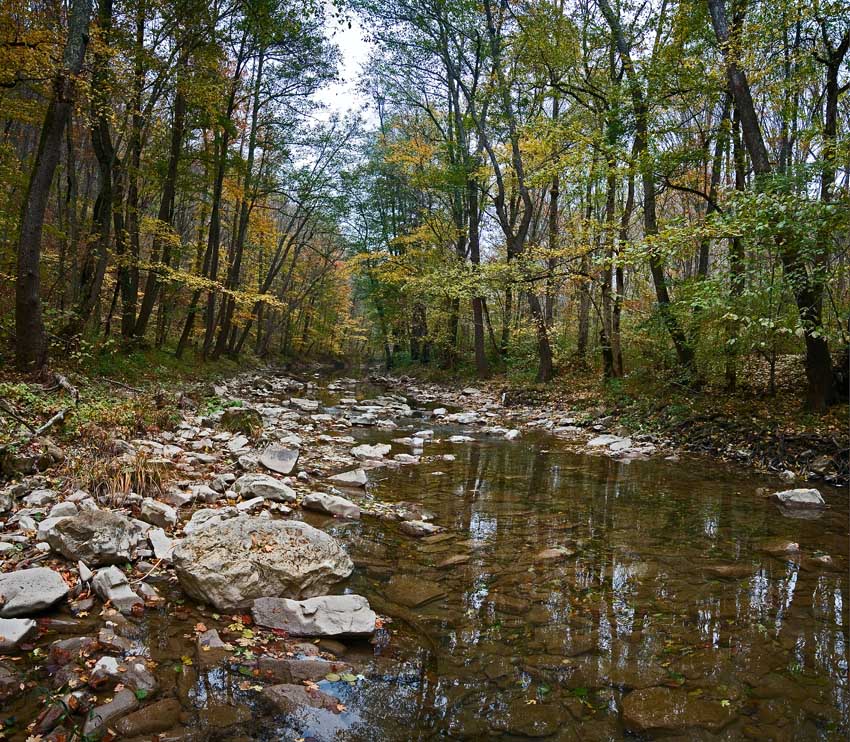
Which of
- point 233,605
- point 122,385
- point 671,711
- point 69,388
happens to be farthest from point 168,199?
point 671,711

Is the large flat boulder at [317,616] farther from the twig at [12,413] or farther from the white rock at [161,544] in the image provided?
the twig at [12,413]

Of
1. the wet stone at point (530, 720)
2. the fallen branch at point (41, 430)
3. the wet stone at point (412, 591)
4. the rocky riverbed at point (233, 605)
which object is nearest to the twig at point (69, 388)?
the fallen branch at point (41, 430)

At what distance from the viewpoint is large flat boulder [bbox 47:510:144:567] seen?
328 centimetres

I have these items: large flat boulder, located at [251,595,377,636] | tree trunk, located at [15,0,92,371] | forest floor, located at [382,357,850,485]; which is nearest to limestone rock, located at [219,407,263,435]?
tree trunk, located at [15,0,92,371]

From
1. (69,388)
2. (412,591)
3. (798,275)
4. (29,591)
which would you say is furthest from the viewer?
(69,388)

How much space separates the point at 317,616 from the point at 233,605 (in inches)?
21.6

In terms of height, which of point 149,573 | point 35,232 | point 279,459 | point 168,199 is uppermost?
point 168,199

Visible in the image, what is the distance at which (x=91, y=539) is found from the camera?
10.9 feet

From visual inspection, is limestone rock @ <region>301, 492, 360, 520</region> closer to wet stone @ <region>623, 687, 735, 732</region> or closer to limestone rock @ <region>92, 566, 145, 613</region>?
limestone rock @ <region>92, 566, 145, 613</region>

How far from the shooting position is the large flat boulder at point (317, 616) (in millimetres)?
2891

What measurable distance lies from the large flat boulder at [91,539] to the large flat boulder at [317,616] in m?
1.09

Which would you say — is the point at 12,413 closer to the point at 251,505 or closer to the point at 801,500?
the point at 251,505

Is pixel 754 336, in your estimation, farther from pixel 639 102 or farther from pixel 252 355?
pixel 252 355

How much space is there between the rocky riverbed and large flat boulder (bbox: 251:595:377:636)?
0.04 feet
